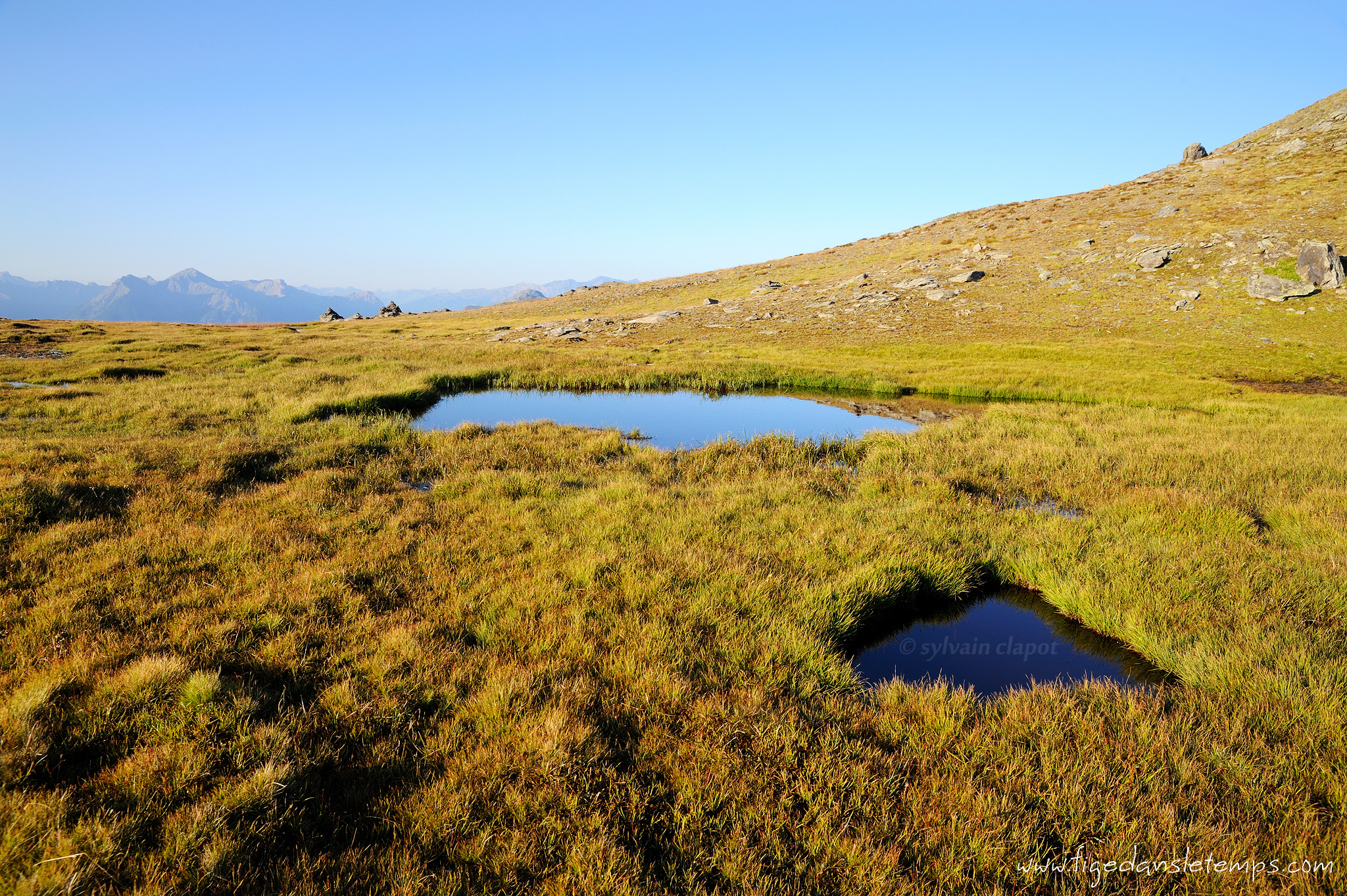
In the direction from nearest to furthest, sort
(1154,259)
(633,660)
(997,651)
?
(633,660) < (997,651) < (1154,259)

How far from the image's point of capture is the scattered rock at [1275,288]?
36.8 meters

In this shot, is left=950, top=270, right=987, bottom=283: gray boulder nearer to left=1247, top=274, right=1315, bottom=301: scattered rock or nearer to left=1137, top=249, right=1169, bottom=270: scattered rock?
left=1137, top=249, right=1169, bottom=270: scattered rock

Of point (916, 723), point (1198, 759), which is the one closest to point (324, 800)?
point (916, 723)

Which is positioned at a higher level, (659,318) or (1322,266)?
(659,318)

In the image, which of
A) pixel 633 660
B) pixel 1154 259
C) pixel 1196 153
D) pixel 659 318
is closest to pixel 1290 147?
pixel 1196 153

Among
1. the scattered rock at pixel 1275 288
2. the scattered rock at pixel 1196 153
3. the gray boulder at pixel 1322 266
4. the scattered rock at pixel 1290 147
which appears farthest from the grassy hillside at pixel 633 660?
the scattered rock at pixel 1196 153

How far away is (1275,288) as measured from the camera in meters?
37.5

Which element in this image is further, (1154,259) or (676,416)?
(1154,259)

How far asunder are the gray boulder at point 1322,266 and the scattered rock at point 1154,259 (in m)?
8.12

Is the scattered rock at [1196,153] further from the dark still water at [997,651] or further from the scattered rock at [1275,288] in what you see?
the dark still water at [997,651]

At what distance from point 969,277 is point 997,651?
54.7m

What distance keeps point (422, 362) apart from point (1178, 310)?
5082 centimetres

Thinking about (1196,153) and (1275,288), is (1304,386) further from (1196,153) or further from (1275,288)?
(1196,153)

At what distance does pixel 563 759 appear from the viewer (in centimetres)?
428
